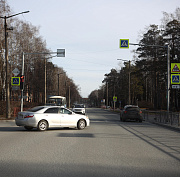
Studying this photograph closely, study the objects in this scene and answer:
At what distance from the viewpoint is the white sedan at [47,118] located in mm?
17172

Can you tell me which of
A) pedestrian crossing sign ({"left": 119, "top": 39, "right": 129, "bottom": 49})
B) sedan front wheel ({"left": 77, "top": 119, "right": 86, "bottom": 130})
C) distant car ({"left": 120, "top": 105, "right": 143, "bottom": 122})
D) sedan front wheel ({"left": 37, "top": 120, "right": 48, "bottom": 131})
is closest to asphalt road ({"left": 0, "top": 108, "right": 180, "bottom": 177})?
sedan front wheel ({"left": 37, "top": 120, "right": 48, "bottom": 131})

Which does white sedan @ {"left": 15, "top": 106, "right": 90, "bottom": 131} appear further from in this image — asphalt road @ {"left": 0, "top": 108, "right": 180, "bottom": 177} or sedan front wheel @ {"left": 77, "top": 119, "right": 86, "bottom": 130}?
asphalt road @ {"left": 0, "top": 108, "right": 180, "bottom": 177}

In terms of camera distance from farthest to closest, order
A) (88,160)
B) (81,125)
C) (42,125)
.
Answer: (81,125)
(42,125)
(88,160)

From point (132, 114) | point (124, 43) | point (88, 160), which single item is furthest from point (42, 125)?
point (132, 114)

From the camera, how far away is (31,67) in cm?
5753

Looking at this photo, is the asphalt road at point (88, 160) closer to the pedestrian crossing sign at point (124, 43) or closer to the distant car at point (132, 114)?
the pedestrian crossing sign at point (124, 43)

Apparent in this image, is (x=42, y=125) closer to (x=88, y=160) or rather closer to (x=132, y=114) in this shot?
(x=88, y=160)

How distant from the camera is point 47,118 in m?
17.6

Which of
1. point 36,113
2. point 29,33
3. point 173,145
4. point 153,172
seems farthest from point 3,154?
point 29,33

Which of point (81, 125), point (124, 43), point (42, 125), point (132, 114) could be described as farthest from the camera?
point (132, 114)

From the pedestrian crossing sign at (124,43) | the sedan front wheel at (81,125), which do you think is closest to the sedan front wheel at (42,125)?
the sedan front wheel at (81,125)

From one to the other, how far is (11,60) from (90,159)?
39.7 meters

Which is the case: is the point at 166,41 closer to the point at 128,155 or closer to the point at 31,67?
the point at 31,67

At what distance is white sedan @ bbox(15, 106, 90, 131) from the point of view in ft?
56.3
